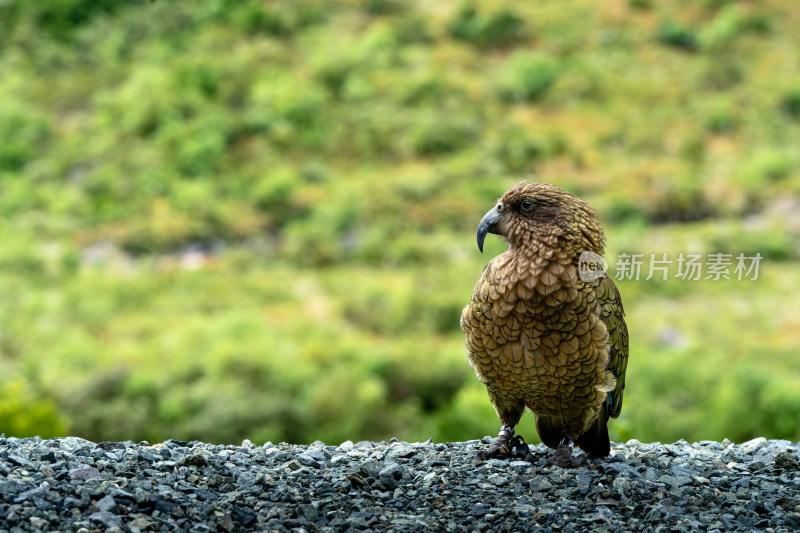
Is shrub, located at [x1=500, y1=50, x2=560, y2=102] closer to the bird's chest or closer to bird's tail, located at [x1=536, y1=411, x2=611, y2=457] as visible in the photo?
bird's tail, located at [x1=536, y1=411, x2=611, y2=457]

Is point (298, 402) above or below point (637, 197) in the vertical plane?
below

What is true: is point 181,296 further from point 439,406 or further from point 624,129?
point 624,129

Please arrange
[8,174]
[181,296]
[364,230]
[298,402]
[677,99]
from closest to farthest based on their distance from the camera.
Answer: [298,402]
[181,296]
[364,230]
[8,174]
[677,99]

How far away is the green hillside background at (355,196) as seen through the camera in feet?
52.5

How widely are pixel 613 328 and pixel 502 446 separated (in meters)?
1.11

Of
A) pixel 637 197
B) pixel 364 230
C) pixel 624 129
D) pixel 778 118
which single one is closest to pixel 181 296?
pixel 364 230

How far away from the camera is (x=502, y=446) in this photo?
19.5 ft

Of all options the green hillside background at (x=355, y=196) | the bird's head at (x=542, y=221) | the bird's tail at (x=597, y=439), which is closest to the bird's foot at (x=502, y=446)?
the bird's tail at (x=597, y=439)

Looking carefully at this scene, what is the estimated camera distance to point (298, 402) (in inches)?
618

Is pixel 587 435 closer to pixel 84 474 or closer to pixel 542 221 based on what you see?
pixel 542 221

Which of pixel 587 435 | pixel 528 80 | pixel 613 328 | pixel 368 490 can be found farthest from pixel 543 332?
pixel 528 80

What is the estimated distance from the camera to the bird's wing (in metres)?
5.55

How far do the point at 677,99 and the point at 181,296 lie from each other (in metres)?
19.2

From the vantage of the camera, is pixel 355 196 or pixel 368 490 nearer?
pixel 368 490
